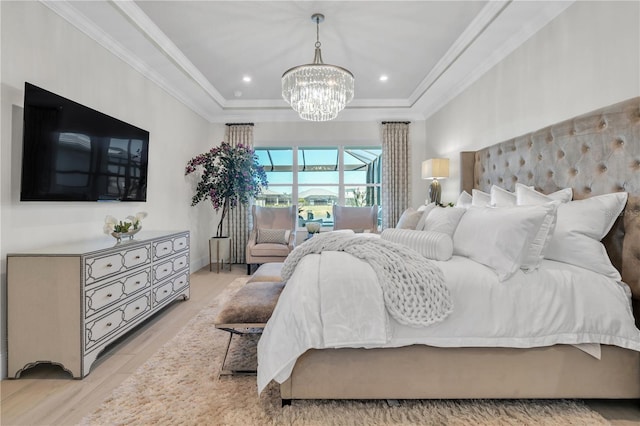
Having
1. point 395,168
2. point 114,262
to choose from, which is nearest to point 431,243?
point 114,262

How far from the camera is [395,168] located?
216 inches

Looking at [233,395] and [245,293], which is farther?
[245,293]

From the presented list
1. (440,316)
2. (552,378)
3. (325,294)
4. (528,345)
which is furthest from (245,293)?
(552,378)

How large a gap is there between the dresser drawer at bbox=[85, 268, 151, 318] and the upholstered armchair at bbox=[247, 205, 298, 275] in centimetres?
194

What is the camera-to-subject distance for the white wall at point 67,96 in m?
2.00

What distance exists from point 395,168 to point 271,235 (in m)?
2.42

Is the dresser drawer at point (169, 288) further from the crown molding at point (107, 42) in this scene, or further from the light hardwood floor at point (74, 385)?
the crown molding at point (107, 42)

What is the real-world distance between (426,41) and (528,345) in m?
2.95

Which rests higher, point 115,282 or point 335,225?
point 335,225

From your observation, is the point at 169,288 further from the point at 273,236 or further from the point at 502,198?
the point at 502,198

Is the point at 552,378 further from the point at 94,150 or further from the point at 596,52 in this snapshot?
the point at 94,150

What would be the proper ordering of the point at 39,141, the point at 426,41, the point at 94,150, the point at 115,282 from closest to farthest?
the point at 39,141, the point at 115,282, the point at 94,150, the point at 426,41

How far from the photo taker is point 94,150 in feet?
8.38

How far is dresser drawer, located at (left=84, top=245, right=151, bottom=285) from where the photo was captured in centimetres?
200
